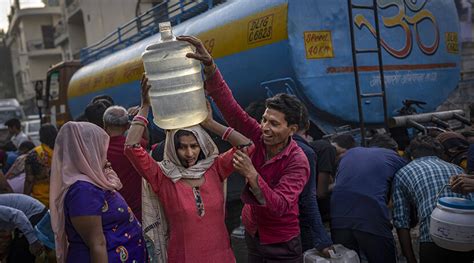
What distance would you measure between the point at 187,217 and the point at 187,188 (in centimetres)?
15

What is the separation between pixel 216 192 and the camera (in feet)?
8.16

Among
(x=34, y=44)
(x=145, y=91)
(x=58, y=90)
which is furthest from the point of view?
(x=34, y=44)

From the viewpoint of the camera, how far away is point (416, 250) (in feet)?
15.5

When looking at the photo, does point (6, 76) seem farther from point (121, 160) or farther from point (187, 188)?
point (187, 188)

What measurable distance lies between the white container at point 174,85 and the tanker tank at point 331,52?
6.48 feet

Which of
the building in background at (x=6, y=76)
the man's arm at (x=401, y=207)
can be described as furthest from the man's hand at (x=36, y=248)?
the building in background at (x=6, y=76)

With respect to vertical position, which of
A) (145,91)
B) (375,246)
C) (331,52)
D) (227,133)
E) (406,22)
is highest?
(406,22)

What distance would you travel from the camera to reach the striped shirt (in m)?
2.92

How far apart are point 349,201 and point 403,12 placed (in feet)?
9.78

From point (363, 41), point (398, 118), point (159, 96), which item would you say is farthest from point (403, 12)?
point (159, 96)

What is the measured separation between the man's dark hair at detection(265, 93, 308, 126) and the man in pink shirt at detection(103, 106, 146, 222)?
114 centimetres

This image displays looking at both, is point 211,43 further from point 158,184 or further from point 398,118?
point 158,184

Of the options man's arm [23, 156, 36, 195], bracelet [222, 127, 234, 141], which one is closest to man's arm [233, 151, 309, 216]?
bracelet [222, 127, 234, 141]

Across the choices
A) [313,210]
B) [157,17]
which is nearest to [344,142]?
[313,210]
